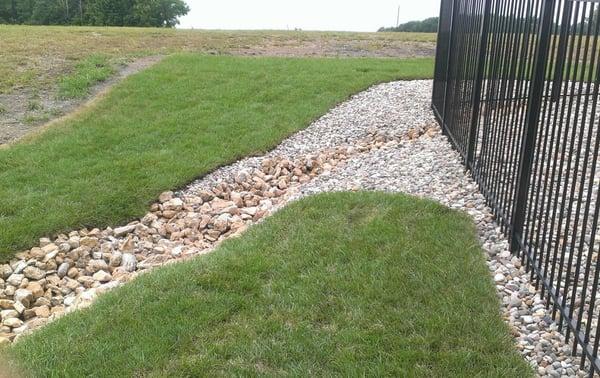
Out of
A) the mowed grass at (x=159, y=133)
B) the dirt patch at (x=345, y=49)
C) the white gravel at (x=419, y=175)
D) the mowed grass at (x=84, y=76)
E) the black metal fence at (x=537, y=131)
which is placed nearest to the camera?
the black metal fence at (x=537, y=131)

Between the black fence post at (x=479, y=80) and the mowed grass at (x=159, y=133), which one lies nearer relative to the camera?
the black fence post at (x=479, y=80)

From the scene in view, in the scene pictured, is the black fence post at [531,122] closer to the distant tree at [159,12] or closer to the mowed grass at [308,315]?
the mowed grass at [308,315]

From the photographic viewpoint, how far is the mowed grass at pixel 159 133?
7.05 meters

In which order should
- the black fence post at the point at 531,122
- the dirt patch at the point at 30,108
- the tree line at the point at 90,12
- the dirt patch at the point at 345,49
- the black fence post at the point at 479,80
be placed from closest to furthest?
the black fence post at the point at 531,122
the black fence post at the point at 479,80
the dirt patch at the point at 30,108
the dirt patch at the point at 345,49
the tree line at the point at 90,12

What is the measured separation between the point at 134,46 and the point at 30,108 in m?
6.37

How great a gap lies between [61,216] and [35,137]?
3.27 m

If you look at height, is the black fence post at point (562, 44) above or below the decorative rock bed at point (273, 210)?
above

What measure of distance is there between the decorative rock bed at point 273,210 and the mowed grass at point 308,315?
9.6 inches

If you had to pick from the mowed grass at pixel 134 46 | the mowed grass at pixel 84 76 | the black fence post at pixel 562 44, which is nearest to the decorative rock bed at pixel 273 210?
the black fence post at pixel 562 44

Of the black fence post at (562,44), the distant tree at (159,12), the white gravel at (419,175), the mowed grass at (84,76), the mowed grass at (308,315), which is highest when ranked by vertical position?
the distant tree at (159,12)

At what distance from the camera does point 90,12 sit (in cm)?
4984

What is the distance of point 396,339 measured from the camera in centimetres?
377

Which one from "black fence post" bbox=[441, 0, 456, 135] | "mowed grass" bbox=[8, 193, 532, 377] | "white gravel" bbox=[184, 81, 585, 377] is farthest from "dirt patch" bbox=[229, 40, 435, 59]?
"mowed grass" bbox=[8, 193, 532, 377]

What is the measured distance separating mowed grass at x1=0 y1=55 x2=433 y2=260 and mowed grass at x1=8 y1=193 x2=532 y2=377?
2469 mm
